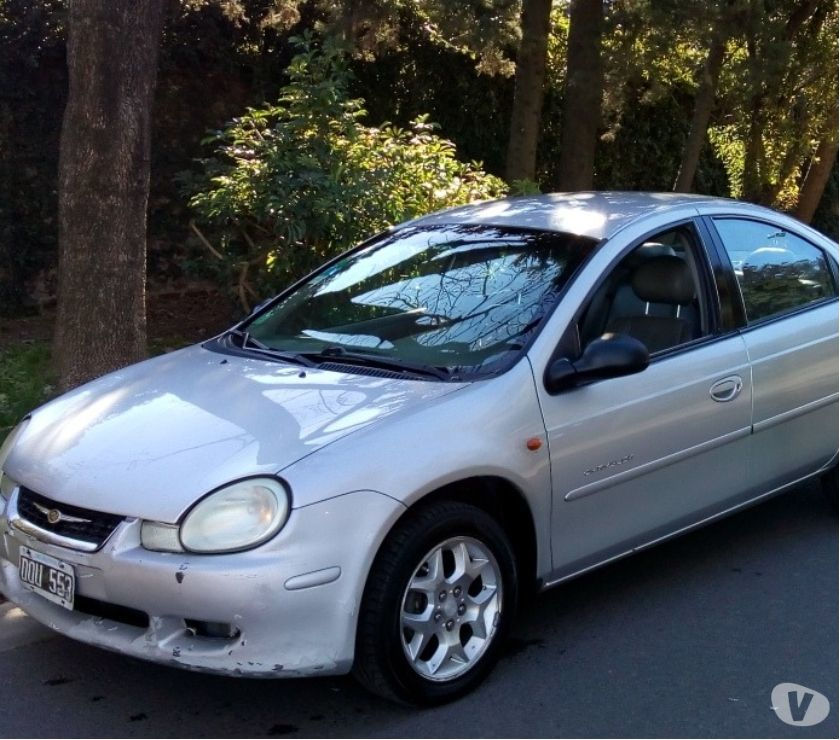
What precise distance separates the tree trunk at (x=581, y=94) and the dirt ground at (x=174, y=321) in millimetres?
3835

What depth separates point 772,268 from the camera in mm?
5344

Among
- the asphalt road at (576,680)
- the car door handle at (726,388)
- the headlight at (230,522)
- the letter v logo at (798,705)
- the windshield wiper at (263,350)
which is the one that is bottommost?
the asphalt road at (576,680)

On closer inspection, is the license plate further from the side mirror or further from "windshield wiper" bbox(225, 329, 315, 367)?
the side mirror

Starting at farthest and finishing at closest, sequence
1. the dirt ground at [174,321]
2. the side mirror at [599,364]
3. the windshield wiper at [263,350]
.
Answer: the dirt ground at [174,321]
the windshield wiper at [263,350]
the side mirror at [599,364]

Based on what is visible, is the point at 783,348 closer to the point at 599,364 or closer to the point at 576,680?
the point at 599,364

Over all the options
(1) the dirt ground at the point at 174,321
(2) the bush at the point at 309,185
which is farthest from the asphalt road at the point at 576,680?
(1) the dirt ground at the point at 174,321

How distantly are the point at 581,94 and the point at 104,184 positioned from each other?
6.16 metres

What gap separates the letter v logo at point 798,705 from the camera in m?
3.83

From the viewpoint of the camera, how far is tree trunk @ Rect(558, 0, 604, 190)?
10992mm

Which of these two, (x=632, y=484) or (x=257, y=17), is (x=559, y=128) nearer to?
(x=257, y=17)

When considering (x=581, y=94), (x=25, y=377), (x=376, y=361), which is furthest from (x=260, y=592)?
(x=581, y=94)

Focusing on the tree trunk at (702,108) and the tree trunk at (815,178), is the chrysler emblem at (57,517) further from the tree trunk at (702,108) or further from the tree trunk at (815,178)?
the tree trunk at (815,178)

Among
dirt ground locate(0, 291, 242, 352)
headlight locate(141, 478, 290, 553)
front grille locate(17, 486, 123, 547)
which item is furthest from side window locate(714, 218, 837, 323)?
dirt ground locate(0, 291, 242, 352)

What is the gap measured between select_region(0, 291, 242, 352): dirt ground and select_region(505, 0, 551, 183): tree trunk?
3.26 m
